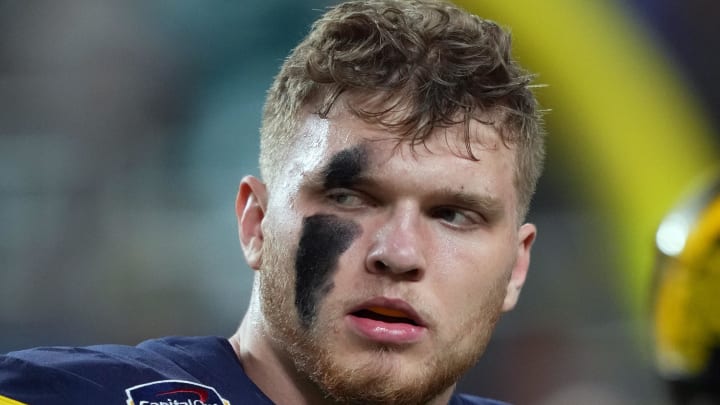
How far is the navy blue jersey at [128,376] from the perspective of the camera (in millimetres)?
1584

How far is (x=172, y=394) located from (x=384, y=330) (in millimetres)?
344

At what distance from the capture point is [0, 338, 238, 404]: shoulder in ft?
5.17

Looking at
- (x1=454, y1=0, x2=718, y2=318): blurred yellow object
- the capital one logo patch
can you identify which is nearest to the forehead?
the capital one logo patch

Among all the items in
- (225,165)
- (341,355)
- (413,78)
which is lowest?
(341,355)

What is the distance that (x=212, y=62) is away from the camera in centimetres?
495

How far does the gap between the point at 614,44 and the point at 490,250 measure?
342cm

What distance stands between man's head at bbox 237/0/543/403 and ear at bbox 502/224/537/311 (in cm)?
7

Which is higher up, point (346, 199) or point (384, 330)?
point (346, 199)

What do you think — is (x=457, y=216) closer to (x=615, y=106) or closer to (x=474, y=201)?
(x=474, y=201)

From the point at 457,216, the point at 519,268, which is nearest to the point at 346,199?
the point at 457,216

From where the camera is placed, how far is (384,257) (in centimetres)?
163

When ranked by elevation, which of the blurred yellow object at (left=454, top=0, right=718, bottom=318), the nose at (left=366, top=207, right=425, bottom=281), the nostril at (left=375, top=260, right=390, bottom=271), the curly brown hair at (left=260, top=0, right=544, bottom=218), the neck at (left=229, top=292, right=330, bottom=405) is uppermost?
the blurred yellow object at (left=454, top=0, right=718, bottom=318)

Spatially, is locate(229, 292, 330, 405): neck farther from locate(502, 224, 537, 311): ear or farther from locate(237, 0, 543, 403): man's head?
locate(502, 224, 537, 311): ear

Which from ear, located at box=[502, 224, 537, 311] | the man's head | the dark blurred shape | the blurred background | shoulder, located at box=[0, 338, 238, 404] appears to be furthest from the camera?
the blurred background
